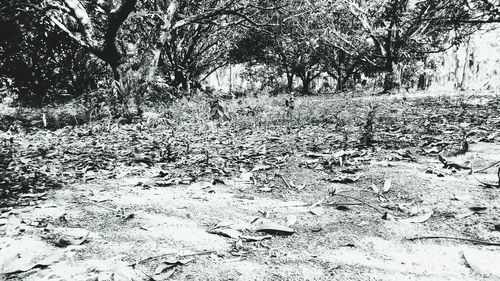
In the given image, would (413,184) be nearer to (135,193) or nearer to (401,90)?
(135,193)

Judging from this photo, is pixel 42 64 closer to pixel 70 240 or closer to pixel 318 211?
pixel 70 240

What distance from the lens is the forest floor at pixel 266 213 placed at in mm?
1521

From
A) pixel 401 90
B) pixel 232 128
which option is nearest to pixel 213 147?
pixel 232 128

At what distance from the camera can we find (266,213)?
2.18 m

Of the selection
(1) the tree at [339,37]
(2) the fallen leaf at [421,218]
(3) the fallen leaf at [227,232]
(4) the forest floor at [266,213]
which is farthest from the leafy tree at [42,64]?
(2) the fallen leaf at [421,218]

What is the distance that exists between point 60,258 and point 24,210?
0.92 metres

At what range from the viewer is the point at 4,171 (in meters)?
3.53

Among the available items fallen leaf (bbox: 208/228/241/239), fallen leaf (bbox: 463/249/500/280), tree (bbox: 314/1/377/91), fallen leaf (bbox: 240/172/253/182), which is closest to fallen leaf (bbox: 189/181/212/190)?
fallen leaf (bbox: 240/172/253/182)

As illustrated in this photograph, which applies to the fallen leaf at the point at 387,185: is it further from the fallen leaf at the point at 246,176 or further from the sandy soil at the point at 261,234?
the fallen leaf at the point at 246,176

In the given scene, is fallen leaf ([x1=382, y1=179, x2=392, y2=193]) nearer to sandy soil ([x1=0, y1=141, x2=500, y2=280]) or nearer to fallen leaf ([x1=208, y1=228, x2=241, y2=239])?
sandy soil ([x1=0, y1=141, x2=500, y2=280])

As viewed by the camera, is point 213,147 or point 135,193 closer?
point 135,193

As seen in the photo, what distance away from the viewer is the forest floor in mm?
1521

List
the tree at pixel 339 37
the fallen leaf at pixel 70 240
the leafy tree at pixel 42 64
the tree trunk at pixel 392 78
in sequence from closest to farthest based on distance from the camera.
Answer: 1. the fallen leaf at pixel 70 240
2. the leafy tree at pixel 42 64
3. the tree trunk at pixel 392 78
4. the tree at pixel 339 37

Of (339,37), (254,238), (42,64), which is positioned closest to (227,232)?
(254,238)
